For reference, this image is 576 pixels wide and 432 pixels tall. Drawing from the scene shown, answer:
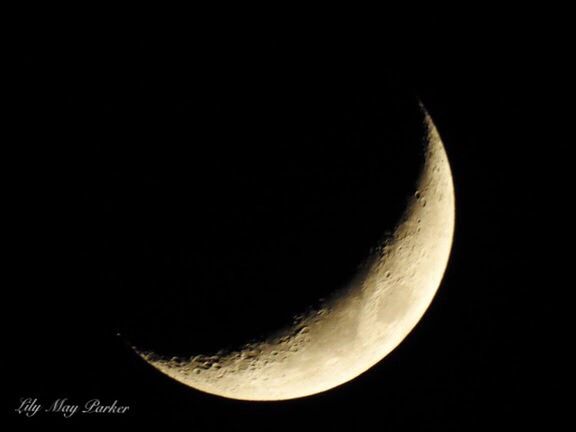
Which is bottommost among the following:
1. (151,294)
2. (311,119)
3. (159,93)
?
(151,294)

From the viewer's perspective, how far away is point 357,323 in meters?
1.85

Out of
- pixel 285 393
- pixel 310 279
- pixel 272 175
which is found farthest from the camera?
pixel 285 393

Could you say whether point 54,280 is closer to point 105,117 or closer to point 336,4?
point 105,117

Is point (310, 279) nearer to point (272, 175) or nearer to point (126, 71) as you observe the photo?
point (272, 175)

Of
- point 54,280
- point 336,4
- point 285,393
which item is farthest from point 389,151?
point 54,280

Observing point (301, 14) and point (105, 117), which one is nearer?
point (105, 117)

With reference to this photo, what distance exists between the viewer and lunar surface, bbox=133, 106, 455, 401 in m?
1.82

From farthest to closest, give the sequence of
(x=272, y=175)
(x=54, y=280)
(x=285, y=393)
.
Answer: (x=285, y=393) → (x=54, y=280) → (x=272, y=175)

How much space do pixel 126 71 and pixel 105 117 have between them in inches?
7.3

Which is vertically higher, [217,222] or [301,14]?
[301,14]

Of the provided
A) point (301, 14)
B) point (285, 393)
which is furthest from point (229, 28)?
point (285, 393)

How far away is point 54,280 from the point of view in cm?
186

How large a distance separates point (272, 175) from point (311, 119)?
0.25 metres

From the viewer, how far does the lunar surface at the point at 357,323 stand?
5.97 feet
